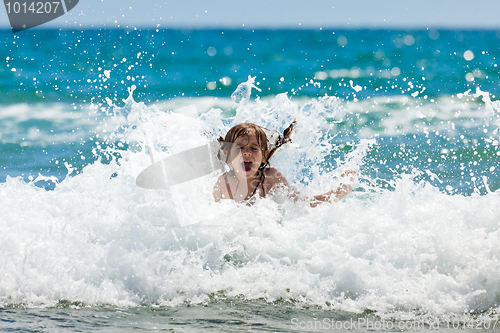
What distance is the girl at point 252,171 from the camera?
4.20 meters

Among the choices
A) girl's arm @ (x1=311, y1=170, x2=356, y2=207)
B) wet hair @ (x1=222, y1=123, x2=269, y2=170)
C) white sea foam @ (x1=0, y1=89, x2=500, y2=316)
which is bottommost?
white sea foam @ (x1=0, y1=89, x2=500, y2=316)

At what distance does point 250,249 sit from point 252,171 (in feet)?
3.33

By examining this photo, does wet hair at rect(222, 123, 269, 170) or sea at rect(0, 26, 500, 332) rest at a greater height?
wet hair at rect(222, 123, 269, 170)

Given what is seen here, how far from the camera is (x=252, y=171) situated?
4352mm

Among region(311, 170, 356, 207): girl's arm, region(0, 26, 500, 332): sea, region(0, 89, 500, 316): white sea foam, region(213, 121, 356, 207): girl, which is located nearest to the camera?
region(0, 26, 500, 332): sea

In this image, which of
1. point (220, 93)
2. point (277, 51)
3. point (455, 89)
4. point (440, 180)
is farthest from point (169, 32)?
point (440, 180)

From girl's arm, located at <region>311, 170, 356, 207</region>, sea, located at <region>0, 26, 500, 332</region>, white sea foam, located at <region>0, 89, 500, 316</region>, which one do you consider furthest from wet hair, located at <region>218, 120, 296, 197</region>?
girl's arm, located at <region>311, 170, 356, 207</region>

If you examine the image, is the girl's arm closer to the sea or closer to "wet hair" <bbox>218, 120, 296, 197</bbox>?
the sea

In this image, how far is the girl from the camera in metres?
4.20

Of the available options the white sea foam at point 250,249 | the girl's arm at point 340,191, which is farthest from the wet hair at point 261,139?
the girl's arm at point 340,191

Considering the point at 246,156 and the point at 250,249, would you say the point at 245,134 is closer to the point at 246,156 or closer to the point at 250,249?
the point at 246,156

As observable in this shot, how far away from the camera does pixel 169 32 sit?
2605 centimetres

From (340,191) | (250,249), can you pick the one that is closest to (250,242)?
(250,249)

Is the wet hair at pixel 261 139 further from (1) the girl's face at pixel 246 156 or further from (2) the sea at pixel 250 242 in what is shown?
(2) the sea at pixel 250 242
